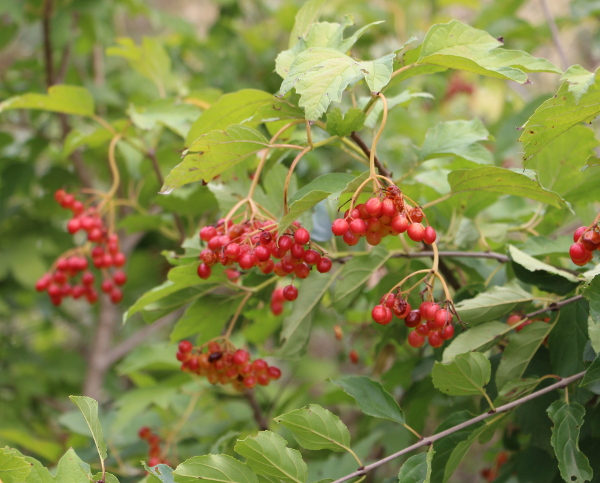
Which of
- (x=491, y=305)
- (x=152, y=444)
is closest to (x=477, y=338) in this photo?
(x=491, y=305)

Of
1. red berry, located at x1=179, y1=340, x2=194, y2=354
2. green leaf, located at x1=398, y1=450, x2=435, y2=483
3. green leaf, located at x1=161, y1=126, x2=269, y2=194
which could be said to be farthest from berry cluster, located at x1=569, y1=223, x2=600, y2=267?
red berry, located at x1=179, y1=340, x2=194, y2=354

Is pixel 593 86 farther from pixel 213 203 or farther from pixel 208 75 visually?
pixel 208 75

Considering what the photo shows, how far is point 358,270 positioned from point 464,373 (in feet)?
0.84

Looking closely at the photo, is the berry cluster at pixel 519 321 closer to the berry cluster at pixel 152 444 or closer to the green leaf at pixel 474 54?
the green leaf at pixel 474 54

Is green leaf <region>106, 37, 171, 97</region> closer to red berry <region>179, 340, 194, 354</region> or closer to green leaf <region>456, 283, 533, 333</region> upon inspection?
red berry <region>179, 340, 194, 354</region>

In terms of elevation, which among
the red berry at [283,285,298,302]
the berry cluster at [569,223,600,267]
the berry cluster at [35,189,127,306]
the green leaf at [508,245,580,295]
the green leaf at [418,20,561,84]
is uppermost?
the green leaf at [418,20,561,84]

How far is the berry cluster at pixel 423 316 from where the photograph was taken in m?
0.77

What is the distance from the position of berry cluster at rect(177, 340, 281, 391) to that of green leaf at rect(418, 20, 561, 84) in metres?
0.56

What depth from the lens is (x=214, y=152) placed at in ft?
2.65

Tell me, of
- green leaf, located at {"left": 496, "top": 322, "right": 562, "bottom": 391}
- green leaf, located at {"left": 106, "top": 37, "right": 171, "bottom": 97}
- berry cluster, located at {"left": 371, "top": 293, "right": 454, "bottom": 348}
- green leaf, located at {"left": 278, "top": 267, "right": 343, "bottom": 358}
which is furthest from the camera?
green leaf, located at {"left": 106, "top": 37, "right": 171, "bottom": 97}

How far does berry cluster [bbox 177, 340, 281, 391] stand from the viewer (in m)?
1.00

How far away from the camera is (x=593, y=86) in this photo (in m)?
0.70

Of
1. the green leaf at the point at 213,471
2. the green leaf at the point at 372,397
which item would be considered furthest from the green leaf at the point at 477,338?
the green leaf at the point at 213,471

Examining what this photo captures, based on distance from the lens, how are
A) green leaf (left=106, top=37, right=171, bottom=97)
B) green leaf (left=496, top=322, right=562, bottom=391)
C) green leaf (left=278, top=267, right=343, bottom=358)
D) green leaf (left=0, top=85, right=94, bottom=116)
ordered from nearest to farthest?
green leaf (left=496, top=322, right=562, bottom=391), green leaf (left=278, top=267, right=343, bottom=358), green leaf (left=0, top=85, right=94, bottom=116), green leaf (left=106, top=37, right=171, bottom=97)
